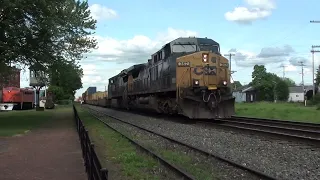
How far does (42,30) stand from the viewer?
21.5 meters

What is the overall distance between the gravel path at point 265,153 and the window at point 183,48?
23.4ft

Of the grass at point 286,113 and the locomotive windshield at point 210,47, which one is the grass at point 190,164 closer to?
the locomotive windshield at point 210,47

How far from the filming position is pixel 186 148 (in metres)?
11.9

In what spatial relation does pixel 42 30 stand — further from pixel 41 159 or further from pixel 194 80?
pixel 41 159

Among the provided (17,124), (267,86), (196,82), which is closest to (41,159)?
(196,82)

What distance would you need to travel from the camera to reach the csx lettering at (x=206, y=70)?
67.3 feet

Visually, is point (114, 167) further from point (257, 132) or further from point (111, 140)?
point (257, 132)

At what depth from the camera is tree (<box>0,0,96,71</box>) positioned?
20922 millimetres

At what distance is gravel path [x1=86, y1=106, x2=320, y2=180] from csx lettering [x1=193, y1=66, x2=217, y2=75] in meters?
5.32

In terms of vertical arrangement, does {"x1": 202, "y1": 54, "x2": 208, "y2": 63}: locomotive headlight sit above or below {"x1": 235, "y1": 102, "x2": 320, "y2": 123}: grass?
above

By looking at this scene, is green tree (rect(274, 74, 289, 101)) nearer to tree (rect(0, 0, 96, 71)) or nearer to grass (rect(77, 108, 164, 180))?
tree (rect(0, 0, 96, 71))

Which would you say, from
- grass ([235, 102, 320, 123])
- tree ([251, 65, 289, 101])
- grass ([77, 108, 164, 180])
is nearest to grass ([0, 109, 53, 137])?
grass ([77, 108, 164, 180])

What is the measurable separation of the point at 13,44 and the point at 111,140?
1065 centimetres

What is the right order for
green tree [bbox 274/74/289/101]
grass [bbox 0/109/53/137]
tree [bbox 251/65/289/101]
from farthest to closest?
tree [bbox 251/65/289/101]
green tree [bbox 274/74/289/101]
grass [bbox 0/109/53/137]
